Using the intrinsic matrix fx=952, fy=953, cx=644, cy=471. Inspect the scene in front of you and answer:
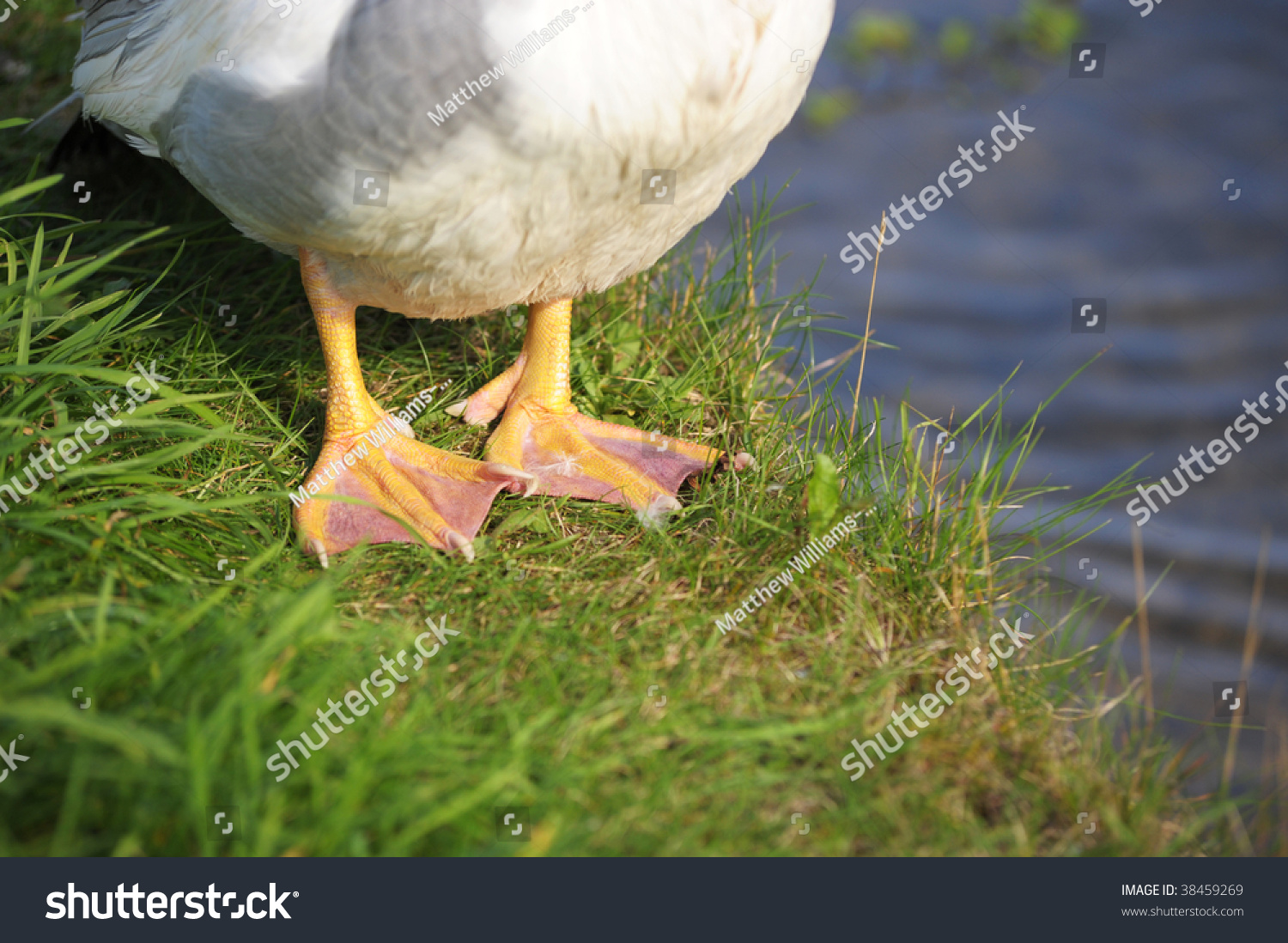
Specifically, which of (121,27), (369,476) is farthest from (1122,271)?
(121,27)

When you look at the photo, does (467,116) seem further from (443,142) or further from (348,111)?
(348,111)

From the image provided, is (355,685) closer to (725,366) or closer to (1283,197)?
(725,366)

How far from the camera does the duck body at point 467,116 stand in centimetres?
196

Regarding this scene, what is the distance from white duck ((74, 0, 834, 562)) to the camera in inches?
77.4

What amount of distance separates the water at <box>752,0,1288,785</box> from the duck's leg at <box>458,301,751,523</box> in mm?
1318

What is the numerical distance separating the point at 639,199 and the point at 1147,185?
4454mm

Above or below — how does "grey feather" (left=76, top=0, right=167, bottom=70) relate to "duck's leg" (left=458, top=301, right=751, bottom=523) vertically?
above

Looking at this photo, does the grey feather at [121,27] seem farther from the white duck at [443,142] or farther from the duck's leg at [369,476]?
the duck's leg at [369,476]

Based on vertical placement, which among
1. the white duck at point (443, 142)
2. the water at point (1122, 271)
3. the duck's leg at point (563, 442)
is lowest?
the water at point (1122, 271)

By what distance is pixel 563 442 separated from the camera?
300cm

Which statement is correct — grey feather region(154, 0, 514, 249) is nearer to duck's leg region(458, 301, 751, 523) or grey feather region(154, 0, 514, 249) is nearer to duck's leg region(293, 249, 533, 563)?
duck's leg region(293, 249, 533, 563)

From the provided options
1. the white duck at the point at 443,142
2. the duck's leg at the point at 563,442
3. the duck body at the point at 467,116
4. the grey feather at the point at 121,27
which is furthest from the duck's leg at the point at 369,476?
the grey feather at the point at 121,27

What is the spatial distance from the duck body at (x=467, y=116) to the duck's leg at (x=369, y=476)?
34cm

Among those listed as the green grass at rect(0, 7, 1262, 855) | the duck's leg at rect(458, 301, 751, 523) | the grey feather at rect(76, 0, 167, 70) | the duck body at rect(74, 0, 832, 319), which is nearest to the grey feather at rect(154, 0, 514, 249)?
the duck body at rect(74, 0, 832, 319)
